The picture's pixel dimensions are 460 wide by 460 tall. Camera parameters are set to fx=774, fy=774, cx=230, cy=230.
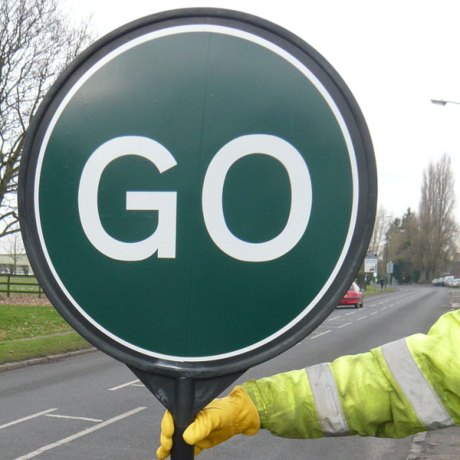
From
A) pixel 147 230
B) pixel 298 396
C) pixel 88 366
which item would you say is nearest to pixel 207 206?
pixel 147 230

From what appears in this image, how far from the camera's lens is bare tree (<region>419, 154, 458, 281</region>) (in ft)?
332

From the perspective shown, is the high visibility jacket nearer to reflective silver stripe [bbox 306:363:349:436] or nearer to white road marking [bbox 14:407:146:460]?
reflective silver stripe [bbox 306:363:349:436]

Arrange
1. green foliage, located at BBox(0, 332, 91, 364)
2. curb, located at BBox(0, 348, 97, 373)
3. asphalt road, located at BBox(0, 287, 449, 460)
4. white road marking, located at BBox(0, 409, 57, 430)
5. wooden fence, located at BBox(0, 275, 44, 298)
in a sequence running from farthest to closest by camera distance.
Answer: wooden fence, located at BBox(0, 275, 44, 298), green foliage, located at BBox(0, 332, 91, 364), curb, located at BBox(0, 348, 97, 373), white road marking, located at BBox(0, 409, 57, 430), asphalt road, located at BBox(0, 287, 449, 460)

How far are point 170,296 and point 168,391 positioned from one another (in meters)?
0.15

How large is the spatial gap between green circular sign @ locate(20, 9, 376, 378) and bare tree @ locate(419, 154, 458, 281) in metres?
103

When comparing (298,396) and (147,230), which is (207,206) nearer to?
(147,230)

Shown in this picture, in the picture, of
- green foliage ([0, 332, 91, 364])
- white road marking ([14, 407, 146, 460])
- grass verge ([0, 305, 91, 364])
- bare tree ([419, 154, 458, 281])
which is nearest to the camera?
white road marking ([14, 407, 146, 460])

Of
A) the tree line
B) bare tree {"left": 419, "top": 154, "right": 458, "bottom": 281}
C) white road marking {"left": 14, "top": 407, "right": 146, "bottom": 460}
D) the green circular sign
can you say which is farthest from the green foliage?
bare tree {"left": 419, "top": 154, "right": 458, "bottom": 281}

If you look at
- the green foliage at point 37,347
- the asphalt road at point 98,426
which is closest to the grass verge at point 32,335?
the green foliage at point 37,347

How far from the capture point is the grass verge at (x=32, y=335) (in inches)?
599

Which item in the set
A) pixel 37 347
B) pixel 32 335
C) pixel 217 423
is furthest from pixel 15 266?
pixel 217 423

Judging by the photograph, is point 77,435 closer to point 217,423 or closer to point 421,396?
point 421,396

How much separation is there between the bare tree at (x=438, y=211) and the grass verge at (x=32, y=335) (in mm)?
84806

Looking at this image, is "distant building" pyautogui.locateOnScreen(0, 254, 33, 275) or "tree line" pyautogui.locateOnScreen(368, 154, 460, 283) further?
"tree line" pyautogui.locateOnScreen(368, 154, 460, 283)
